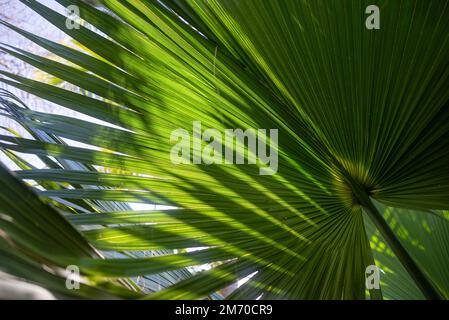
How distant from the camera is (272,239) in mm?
916

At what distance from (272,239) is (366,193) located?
0.86 ft

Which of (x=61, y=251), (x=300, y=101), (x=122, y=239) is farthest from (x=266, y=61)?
(x=61, y=251)

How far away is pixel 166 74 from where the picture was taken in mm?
912

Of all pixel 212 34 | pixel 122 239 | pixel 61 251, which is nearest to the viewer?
pixel 61 251

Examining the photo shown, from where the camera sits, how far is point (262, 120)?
1.00 m

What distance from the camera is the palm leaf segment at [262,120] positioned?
882mm

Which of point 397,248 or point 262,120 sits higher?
point 262,120

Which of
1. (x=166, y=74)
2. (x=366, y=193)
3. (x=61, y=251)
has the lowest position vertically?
(x=61, y=251)

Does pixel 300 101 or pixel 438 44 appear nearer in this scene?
pixel 438 44

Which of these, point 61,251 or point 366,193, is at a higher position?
point 366,193

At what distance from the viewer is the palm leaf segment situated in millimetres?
882

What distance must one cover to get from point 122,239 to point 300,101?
47cm

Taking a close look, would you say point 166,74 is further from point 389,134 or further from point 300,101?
point 389,134

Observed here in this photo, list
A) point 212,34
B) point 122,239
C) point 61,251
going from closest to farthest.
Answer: point 61,251 < point 122,239 < point 212,34
